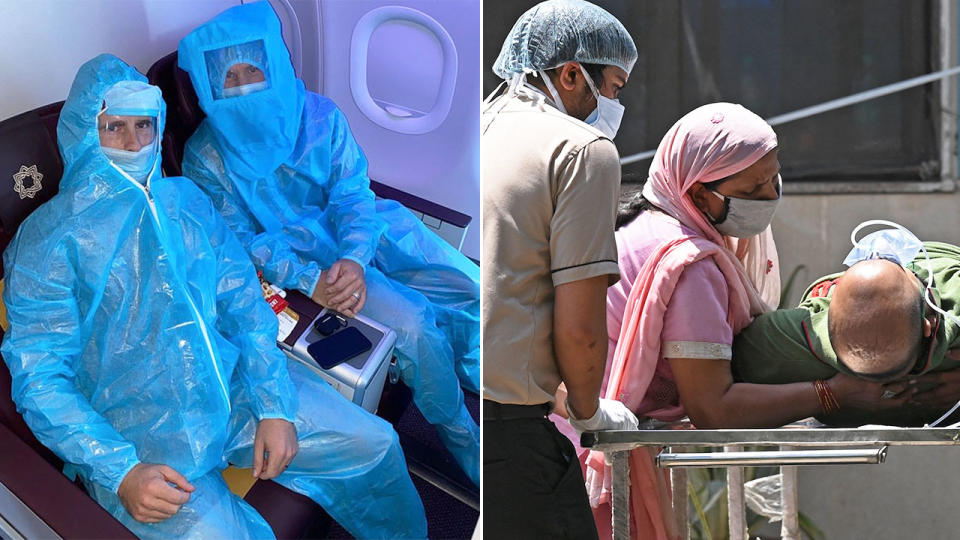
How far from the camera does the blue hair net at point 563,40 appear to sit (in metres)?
1.96

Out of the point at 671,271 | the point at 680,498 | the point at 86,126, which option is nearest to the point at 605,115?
the point at 671,271

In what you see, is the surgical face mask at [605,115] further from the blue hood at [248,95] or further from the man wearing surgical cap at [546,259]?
the blue hood at [248,95]

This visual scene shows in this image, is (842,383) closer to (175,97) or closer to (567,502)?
(567,502)

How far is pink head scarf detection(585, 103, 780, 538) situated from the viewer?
212 centimetres

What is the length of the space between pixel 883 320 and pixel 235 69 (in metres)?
1.36

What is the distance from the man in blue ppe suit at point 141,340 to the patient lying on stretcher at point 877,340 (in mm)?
924

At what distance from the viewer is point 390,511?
6.91 ft

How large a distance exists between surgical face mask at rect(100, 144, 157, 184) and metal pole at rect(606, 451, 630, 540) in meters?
1.02

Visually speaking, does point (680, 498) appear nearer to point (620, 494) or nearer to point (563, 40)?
point (620, 494)

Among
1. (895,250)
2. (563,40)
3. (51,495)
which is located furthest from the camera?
(895,250)

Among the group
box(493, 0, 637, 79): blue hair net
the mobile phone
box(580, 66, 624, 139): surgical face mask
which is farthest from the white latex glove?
box(493, 0, 637, 79): blue hair net

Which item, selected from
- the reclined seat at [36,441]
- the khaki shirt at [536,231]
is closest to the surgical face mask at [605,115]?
the khaki shirt at [536,231]

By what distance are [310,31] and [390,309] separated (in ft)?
1.98

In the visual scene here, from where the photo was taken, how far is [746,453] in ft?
6.63
